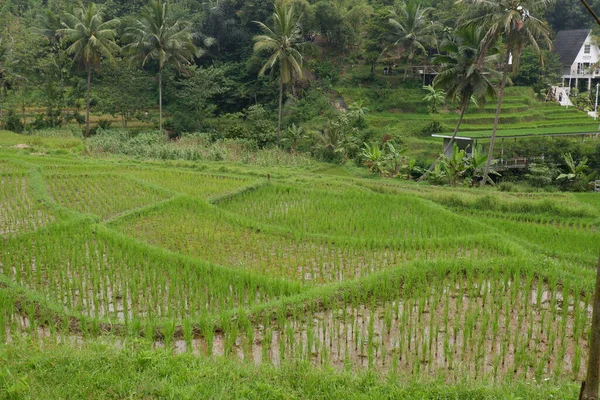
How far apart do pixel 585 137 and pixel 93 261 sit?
1807 centimetres

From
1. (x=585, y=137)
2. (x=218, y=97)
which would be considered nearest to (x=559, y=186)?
(x=585, y=137)

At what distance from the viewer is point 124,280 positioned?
23.4 feet

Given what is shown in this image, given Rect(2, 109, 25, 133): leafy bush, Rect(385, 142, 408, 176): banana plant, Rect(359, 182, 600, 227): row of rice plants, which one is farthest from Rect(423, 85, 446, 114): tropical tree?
Rect(2, 109, 25, 133): leafy bush

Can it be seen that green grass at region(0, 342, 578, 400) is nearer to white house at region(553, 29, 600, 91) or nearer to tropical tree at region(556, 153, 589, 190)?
tropical tree at region(556, 153, 589, 190)

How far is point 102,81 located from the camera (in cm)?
2603

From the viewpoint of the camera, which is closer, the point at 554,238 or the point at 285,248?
the point at 285,248

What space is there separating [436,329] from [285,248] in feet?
11.5

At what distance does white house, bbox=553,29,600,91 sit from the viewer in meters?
31.3

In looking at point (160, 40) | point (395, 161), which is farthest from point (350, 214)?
point (160, 40)

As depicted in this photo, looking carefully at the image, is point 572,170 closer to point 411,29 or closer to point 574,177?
point 574,177

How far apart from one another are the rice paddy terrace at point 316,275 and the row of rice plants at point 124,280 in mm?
30

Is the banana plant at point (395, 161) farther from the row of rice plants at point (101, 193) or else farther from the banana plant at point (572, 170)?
the row of rice plants at point (101, 193)

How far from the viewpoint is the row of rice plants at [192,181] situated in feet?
41.0

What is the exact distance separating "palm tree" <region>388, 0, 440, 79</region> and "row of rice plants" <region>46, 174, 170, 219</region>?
1643cm
